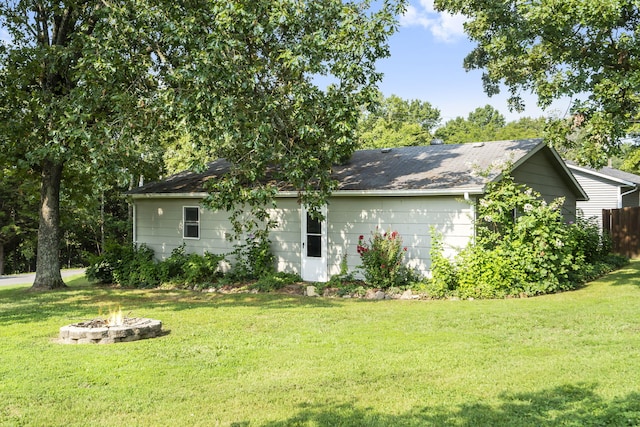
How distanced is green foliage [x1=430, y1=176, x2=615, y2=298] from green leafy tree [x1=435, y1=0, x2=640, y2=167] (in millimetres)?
1515

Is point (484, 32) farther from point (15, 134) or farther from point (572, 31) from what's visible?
point (15, 134)

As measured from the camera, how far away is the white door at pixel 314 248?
46.0ft

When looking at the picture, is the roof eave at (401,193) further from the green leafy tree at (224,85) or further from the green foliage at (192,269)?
the green foliage at (192,269)

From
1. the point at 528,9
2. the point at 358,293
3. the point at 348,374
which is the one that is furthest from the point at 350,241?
the point at 348,374

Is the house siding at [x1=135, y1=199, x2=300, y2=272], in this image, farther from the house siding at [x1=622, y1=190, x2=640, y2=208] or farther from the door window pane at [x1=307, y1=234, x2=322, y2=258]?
the house siding at [x1=622, y1=190, x2=640, y2=208]

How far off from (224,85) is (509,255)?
6841mm

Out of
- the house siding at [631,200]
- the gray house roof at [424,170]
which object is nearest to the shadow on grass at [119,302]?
the gray house roof at [424,170]

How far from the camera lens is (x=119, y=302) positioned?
11.9 metres

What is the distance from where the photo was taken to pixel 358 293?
1229 cm

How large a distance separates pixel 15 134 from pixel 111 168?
11.6ft

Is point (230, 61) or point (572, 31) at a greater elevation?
point (572, 31)

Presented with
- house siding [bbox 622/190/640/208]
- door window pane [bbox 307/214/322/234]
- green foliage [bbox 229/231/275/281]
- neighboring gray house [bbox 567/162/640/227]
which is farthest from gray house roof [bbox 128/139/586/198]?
house siding [bbox 622/190/640/208]

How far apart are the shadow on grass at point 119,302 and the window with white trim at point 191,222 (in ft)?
8.28

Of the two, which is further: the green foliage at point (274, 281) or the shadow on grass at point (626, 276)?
the green foliage at point (274, 281)
